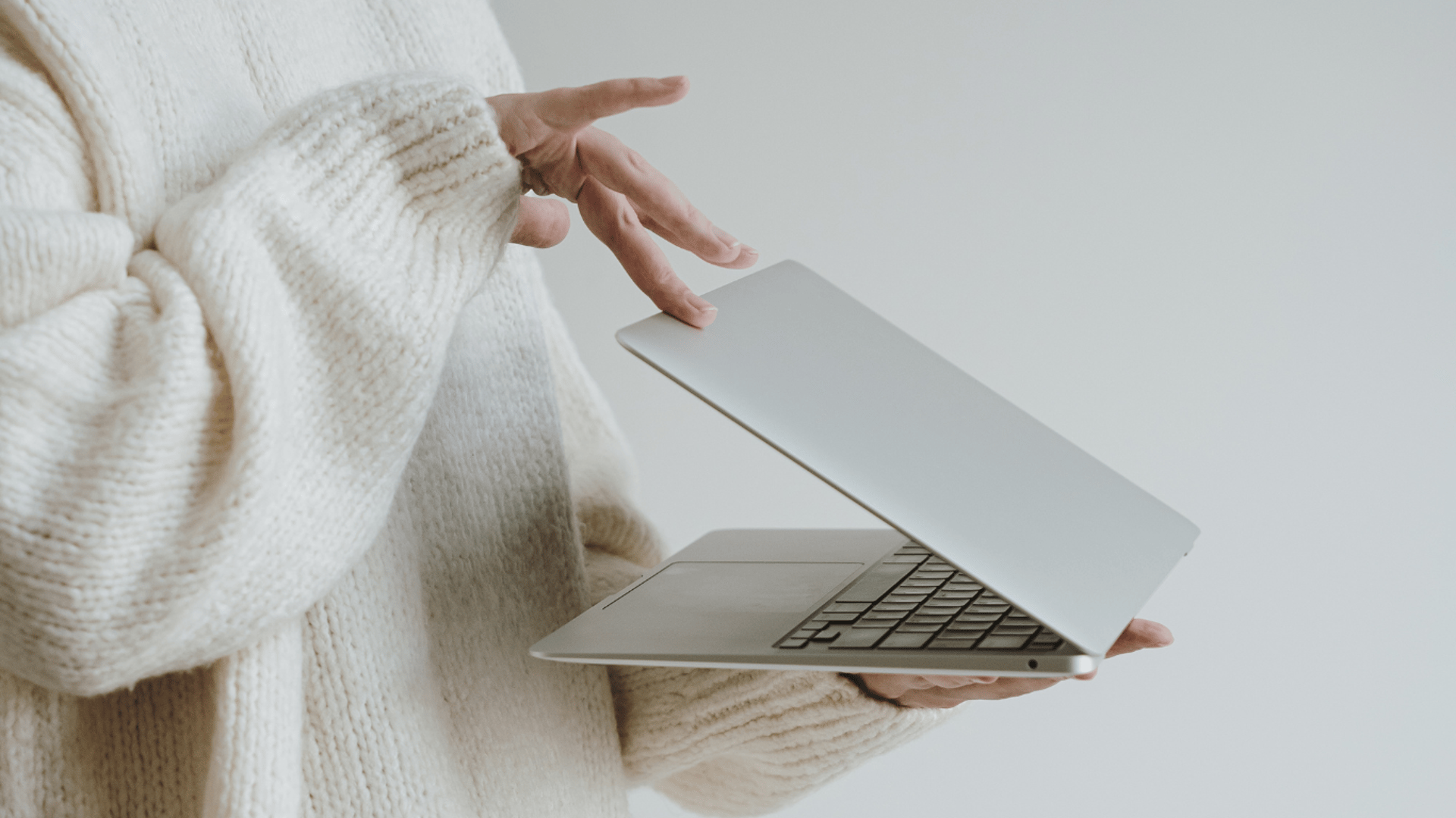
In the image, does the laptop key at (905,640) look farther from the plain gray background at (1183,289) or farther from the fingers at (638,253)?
the plain gray background at (1183,289)

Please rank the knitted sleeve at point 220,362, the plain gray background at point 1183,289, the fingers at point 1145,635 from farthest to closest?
the plain gray background at point 1183,289 → the fingers at point 1145,635 → the knitted sleeve at point 220,362

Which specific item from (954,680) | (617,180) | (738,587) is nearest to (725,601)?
(738,587)

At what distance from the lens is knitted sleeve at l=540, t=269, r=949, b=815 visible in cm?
55

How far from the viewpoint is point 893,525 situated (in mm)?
362

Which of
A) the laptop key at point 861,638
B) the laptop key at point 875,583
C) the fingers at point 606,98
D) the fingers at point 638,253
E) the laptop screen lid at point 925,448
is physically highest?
the fingers at point 606,98

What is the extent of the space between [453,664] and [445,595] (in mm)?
38

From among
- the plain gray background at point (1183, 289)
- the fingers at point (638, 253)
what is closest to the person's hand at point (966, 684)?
the fingers at point (638, 253)

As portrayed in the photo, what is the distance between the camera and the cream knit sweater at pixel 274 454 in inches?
14.1

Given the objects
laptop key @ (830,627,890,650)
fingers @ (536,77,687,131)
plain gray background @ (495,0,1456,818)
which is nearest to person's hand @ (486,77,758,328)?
fingers @ (536,77,687,131)

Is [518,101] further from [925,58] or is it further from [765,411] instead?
[925,58]

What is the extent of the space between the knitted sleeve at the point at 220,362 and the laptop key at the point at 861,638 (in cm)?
21

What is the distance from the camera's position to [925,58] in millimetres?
1180

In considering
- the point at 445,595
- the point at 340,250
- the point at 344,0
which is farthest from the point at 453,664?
the point at 344,0

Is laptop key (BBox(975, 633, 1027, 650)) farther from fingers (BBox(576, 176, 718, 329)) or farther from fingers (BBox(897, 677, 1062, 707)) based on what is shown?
fingers (BBox(576, 176, 718, 329))
